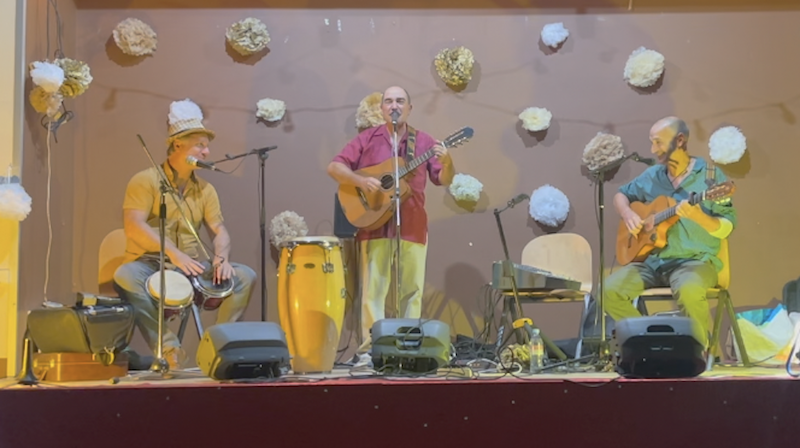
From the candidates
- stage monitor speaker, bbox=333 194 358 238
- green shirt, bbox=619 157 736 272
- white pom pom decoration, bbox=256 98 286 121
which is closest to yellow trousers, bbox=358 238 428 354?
stage monitor speaker, bbox=333 194 358 238

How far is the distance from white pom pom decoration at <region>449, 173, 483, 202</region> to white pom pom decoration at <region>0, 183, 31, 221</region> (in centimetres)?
261

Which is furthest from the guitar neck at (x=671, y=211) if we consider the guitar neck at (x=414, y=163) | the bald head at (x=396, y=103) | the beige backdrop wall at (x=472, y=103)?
the bald head at (x=396, y=103)

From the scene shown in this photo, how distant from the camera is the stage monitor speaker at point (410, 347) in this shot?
3.34 m

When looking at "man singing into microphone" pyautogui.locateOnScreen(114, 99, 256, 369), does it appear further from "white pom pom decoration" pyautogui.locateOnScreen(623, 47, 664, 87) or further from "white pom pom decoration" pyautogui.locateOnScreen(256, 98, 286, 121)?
"white pom pom decoration" pyautogui.locateOnScreen(623, 47, 664, 87)

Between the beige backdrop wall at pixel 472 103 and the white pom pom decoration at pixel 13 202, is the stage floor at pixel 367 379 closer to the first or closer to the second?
the white pom pom decoration at pixel 13 202

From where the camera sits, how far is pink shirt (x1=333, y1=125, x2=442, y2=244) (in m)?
4.83

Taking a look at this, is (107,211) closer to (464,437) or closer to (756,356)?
(464,437)

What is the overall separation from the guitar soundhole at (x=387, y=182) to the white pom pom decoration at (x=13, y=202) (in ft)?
6.17

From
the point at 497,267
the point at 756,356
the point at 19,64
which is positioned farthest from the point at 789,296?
the point at 19,64

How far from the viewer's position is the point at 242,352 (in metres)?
3.16

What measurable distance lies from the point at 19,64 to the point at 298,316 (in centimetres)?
210

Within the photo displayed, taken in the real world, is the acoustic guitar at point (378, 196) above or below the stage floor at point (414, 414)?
above

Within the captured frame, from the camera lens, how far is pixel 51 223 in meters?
4.92

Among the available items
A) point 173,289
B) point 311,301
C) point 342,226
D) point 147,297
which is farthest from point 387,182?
point 147,297
